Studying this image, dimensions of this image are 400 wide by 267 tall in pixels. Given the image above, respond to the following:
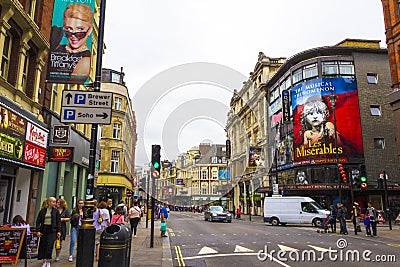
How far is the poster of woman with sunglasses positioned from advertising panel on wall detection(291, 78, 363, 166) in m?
31.3

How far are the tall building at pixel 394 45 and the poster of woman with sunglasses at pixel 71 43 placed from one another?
21447mm

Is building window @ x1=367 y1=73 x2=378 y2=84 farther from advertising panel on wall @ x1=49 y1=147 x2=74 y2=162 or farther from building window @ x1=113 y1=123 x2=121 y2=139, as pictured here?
advertising panel on wall @ x1=49 y1=147 x2=74 y2=162

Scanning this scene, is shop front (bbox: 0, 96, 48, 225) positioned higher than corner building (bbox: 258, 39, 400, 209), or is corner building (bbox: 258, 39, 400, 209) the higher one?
corner building (bbox: 258, 39, 400, 209)

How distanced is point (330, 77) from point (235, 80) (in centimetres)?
2801

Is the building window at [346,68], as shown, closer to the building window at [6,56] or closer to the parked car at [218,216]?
the parked car at [218,216]

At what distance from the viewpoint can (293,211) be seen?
87.3 feet

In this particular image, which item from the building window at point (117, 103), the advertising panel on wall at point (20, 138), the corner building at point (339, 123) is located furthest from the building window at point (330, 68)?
the advertising panel on wall at point (20, 138)

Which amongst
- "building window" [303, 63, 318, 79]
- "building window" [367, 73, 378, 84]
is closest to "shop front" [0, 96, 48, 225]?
"building window" [303, 63, 318, 79]

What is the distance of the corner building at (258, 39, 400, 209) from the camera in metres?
35.3

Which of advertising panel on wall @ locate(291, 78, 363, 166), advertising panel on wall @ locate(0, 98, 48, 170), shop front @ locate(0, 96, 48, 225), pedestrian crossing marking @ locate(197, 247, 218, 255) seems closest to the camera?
advertising panel on wall @ locate(0, 98, 48, 170)

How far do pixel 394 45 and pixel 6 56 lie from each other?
24743 millimetres

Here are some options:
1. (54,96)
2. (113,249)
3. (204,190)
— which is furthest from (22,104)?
(204,190)

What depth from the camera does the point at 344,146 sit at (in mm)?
35781

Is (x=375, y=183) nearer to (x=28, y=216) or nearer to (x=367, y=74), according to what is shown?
(x=367, y=74)
